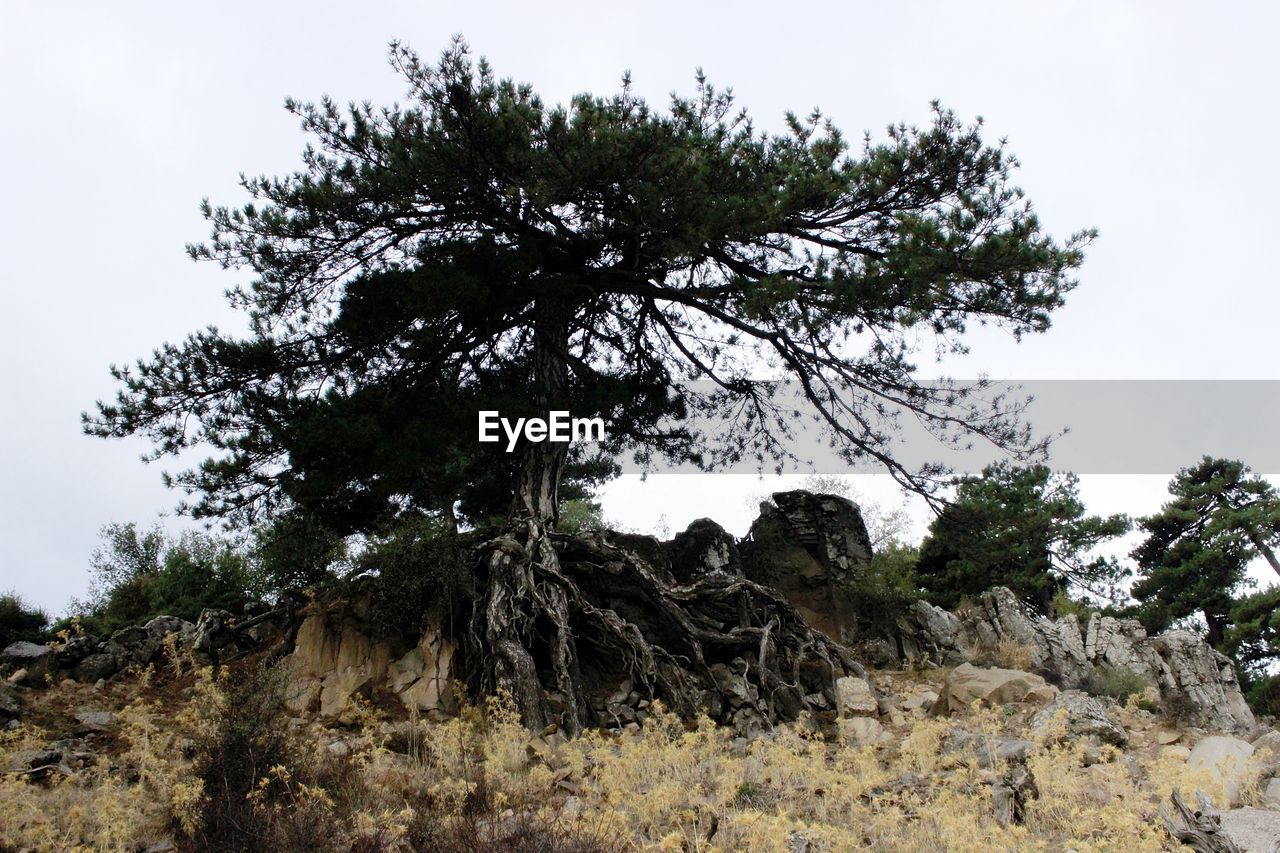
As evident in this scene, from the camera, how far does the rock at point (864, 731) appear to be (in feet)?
27.3

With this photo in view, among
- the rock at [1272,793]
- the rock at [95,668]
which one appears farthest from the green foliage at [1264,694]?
the rock at [95,668]

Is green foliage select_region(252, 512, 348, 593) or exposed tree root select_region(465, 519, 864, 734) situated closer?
exposed tree root select_region(465, 519, 864, 734)

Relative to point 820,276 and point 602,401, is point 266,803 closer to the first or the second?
point 602,401

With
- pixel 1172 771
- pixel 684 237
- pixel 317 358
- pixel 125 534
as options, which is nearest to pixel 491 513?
pixel 317 358

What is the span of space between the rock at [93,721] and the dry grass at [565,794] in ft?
1.11

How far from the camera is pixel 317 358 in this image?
1109 centimetres

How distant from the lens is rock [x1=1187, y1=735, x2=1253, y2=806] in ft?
19.4

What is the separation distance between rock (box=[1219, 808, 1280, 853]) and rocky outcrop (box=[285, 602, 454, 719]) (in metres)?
6.72

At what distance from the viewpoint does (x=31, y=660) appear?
954 cm

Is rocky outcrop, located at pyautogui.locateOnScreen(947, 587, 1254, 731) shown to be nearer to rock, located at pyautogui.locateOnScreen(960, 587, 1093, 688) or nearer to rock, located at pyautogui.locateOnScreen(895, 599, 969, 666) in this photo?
rock, located at pyautogui.locateOnScreen(960, 587, 1093, 688)

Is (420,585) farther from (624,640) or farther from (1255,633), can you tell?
(1255,633)

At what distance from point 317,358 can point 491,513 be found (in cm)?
405

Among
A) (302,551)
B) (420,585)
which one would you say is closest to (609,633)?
(420,585)

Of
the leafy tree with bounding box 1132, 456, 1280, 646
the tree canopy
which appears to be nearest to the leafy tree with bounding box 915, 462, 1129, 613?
the leafy tree with bounding box 1132, 456, 1280, 646
